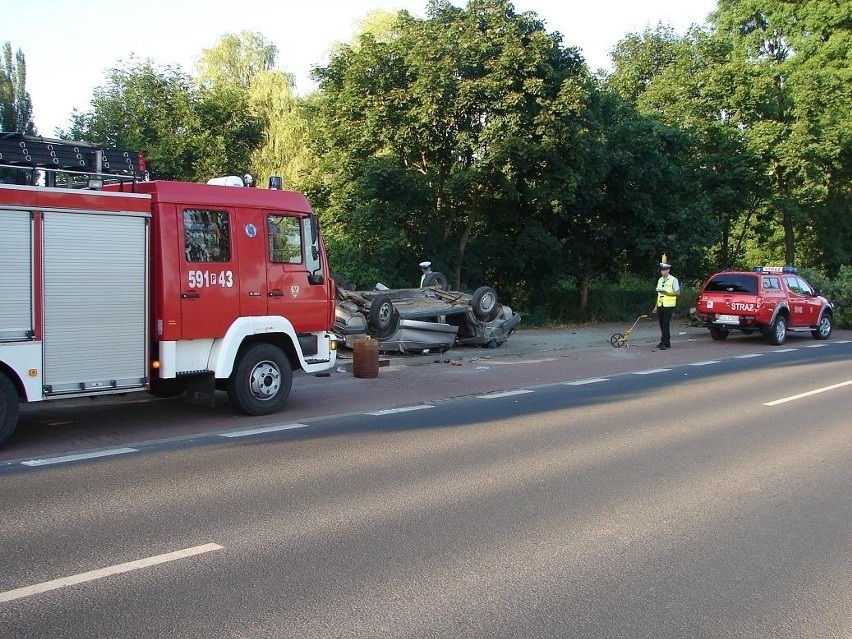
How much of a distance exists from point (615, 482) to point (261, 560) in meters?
3.24

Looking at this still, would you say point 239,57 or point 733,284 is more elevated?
point 239,57

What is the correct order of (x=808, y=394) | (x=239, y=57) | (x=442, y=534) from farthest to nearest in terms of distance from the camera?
(x=239, y=57) → (x=808, y=394) → (x=442, y=534)

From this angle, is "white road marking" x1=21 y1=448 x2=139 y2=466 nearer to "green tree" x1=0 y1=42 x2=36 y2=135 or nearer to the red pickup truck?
"green tree" x1=0 y1=42 x2=36 y2=135

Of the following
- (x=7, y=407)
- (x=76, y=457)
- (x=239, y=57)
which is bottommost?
(x=76, y=457)

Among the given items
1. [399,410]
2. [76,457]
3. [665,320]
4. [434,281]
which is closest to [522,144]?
[434,281]

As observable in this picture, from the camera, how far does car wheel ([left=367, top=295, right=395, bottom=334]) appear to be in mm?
14828

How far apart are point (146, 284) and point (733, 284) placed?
15.9 m

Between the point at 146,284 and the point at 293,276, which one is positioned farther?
the point at 293,276

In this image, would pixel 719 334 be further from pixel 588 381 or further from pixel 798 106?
pixel 798 106

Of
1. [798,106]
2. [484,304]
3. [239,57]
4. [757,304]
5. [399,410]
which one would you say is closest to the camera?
[399,410]

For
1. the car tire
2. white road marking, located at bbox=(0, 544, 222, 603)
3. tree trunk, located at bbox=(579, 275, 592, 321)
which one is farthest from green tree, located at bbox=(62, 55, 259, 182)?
white road marking, located at bbox=(0, 544, 222, 603)

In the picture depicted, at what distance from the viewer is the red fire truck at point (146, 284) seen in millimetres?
7645

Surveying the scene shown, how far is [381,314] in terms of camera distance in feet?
48.9

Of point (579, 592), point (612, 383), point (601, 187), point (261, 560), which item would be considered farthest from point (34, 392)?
point (601, 187)
